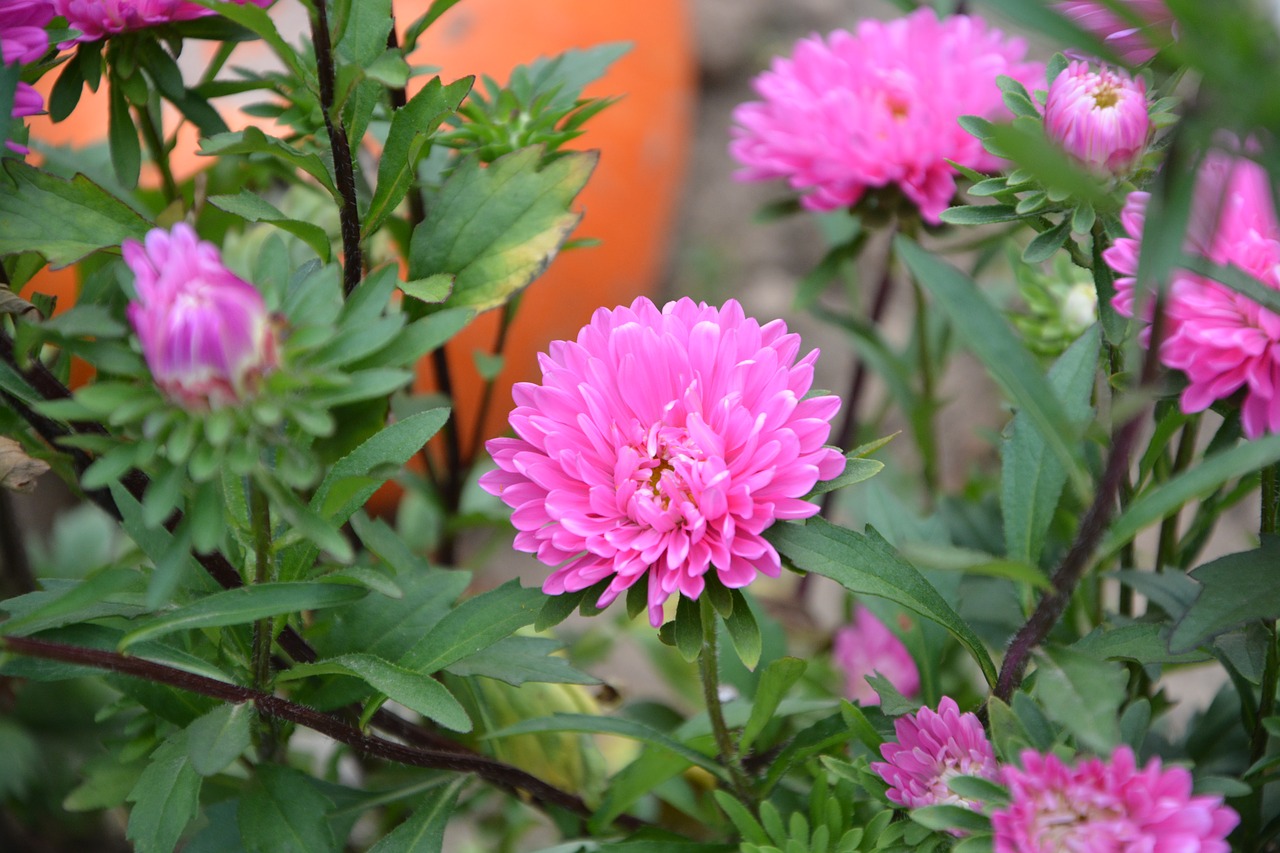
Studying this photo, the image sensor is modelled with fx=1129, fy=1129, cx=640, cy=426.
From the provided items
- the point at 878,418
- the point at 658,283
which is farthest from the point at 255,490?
the point at 658,283

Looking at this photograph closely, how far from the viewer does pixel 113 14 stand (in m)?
0.62

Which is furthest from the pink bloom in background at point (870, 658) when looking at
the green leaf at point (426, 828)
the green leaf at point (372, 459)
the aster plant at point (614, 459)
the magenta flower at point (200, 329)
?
the magenta flower at point (200, 329)

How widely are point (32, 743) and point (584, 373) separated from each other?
67 centimetres

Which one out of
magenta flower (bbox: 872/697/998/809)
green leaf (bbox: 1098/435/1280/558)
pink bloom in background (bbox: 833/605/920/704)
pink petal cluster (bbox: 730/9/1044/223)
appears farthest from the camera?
pink bloom in background (bbox: 833/605/920/704)

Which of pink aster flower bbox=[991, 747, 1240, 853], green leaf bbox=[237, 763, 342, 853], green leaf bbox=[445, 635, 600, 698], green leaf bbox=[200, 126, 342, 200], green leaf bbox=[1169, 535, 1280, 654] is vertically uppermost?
green leaf bbox=[200, 126, 342, 200]

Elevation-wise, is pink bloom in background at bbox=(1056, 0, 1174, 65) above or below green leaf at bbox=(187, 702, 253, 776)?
above

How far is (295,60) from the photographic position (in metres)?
0.56

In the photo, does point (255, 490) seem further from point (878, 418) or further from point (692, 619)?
point (878, 418)

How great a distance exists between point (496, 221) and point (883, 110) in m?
0.32

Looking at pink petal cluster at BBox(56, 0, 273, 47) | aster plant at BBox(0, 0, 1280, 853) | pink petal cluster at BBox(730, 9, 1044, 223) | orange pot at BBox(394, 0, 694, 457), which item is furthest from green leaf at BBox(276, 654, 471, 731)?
orange pot at BBox(394, 0, 694, 457)

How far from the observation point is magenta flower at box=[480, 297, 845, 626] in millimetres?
502

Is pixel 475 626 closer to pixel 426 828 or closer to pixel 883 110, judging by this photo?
pixel 426 828

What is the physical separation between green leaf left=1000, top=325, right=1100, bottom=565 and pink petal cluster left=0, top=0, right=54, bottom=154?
509mm

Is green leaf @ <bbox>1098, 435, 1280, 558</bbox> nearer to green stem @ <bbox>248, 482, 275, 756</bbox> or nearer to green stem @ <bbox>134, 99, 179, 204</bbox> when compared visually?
green stem @ <bbox>248, 482, 275, 756</bbox>
